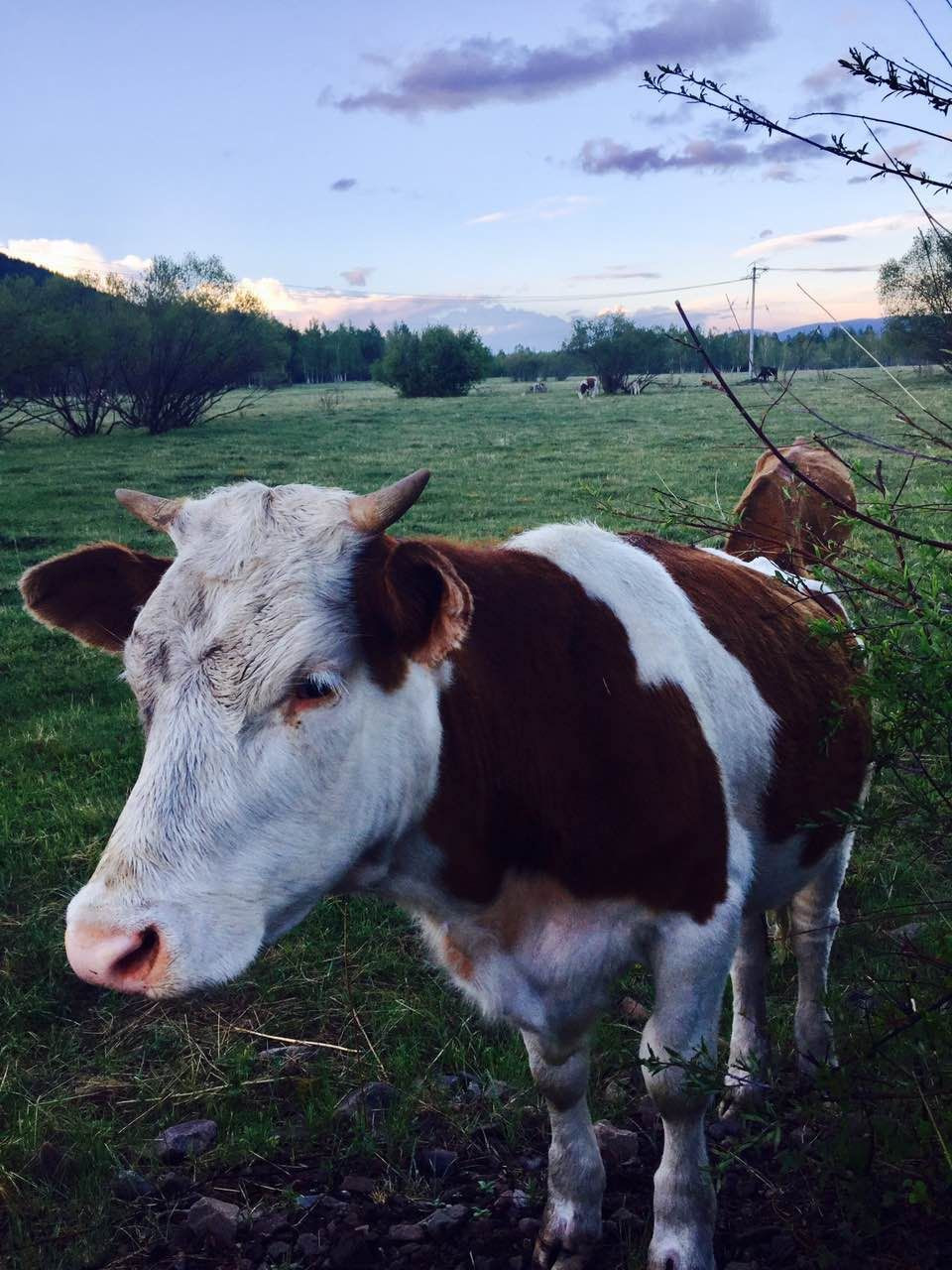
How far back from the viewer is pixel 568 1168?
10.0ft

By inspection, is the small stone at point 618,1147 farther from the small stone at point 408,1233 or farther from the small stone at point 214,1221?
the small stone at point 214,1221

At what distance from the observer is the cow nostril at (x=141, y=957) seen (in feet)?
6.46

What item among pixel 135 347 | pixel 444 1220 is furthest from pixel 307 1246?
pixel 135 347

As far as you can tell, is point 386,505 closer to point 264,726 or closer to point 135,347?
point 264,726

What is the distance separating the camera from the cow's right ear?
266 centimetres

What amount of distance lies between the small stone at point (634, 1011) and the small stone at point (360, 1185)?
127 centimetres

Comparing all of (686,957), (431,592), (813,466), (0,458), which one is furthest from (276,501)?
(0,458)

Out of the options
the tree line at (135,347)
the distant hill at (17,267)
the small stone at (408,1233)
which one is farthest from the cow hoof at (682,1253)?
the distant hill at (17,267)

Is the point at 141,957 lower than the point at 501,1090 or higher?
higher

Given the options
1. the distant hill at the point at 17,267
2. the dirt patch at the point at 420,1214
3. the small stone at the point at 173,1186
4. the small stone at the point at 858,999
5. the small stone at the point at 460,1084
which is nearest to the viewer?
the dirt patch at the point at 420,1214

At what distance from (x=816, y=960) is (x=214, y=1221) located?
7.12 feet

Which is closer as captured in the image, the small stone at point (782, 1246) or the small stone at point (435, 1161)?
the small stone at point (782, 1246)

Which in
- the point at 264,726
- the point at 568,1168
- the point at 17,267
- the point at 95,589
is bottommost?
the point at 568,1168

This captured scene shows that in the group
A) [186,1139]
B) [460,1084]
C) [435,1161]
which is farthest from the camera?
[460,1084]
